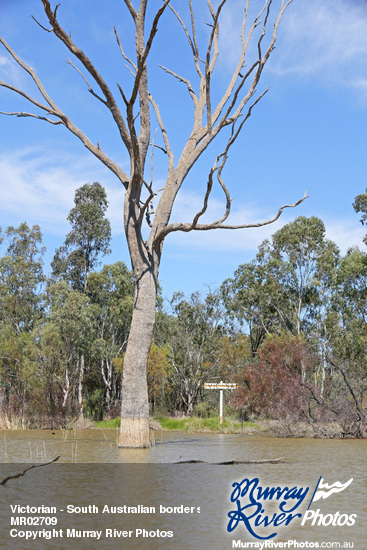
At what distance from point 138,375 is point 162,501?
6.56 meters

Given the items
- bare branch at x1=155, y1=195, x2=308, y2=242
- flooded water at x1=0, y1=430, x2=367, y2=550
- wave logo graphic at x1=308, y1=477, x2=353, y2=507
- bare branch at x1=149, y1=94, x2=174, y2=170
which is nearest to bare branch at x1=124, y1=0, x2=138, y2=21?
bare branch at x1=149, y1=94, x2=174, y2=170

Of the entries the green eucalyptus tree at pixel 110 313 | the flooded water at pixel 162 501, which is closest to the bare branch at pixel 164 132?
the flooded water at pixel 162 501

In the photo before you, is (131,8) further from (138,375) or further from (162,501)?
(162,501)

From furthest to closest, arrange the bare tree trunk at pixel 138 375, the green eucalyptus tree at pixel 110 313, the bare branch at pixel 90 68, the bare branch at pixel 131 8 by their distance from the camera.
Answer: the green eucalyptus tree at pixel 110 313, the bare branch at pixel 131 8, the bare tree trunk at pixel 138 375, the bare branch at pixel 90 68

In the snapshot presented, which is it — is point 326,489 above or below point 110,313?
below

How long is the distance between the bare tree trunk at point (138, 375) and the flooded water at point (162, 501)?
143 cm

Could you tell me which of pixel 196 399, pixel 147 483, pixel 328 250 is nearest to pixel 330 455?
pixel 147 483

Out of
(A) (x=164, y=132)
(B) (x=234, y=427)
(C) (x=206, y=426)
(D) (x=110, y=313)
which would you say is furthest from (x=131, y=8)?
(D) (x=110, y=313)

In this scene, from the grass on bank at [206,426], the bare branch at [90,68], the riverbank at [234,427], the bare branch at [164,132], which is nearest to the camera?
the bare branch at [90,68]

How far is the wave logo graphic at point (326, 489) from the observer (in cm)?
690

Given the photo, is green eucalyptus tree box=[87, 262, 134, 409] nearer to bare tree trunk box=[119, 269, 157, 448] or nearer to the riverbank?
the riverbank

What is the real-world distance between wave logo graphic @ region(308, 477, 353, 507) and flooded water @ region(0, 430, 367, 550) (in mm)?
74

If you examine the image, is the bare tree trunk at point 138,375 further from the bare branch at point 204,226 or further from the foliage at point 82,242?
the foliage at point 82,242

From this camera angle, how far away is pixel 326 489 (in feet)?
24.2
